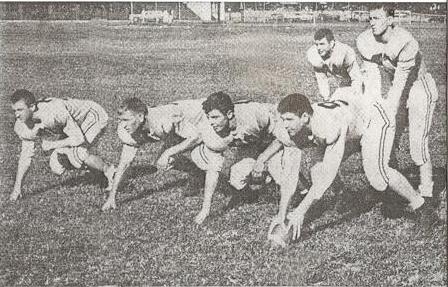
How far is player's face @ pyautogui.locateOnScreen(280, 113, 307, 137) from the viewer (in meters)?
2.70

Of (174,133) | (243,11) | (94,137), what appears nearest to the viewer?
(174,133)

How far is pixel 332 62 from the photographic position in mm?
3234

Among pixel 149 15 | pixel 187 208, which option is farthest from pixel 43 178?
pixel 149 15

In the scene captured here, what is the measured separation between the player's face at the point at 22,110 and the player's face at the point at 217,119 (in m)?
0.99

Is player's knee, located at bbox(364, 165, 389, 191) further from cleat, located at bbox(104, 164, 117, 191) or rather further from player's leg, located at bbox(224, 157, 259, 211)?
cleat, located at bbox(104, 164, 117, 191)

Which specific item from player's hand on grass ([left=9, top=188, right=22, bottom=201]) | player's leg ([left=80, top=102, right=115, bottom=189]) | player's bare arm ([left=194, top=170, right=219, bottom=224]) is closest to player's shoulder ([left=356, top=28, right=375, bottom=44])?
player's bare arm ([left=194, top=170, right=219, bottom=224])

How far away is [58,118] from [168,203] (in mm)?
762

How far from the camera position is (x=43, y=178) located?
343cm

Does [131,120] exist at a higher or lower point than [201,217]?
higher

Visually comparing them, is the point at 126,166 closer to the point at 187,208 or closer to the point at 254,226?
the point at 187,208

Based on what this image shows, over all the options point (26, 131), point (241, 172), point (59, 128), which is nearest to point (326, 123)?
point (241, 172)

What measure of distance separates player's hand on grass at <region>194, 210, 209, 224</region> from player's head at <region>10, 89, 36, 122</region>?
1.06 meters

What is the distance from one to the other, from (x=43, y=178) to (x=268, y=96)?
1421 mm

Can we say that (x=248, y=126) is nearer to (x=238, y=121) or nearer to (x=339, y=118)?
(x=238, y=121)
